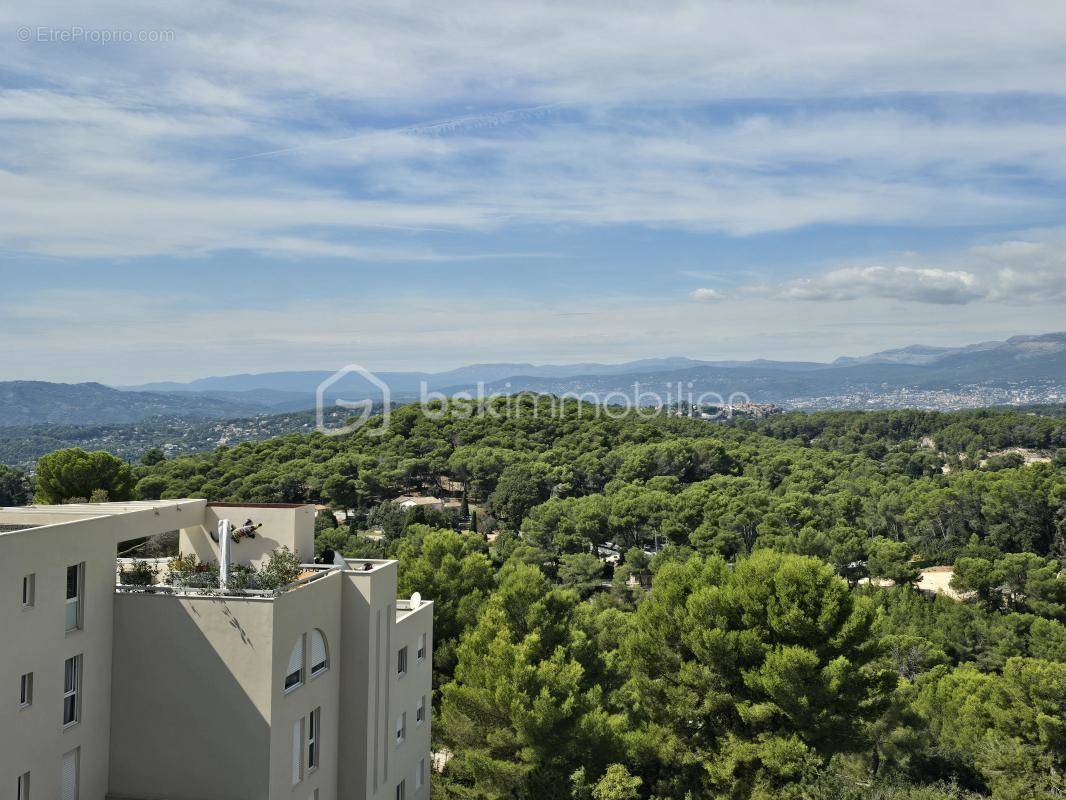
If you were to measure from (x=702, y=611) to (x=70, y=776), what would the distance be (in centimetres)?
1109

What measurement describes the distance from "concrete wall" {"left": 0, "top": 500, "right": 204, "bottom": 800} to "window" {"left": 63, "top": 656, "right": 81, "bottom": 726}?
55 mm

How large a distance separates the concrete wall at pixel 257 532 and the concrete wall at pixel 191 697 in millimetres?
2576

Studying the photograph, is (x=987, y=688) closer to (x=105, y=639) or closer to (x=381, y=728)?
(x=381, y=728)

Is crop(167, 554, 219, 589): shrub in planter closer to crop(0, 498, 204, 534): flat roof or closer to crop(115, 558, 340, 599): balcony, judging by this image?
crop(115, 558, 340, 599): balcony

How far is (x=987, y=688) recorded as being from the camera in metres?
20.3

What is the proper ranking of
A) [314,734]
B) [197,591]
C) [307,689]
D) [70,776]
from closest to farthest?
[70,776]
[197,591]
[307,689]
[314,734]

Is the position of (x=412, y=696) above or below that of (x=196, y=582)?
below

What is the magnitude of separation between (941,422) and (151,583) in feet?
341

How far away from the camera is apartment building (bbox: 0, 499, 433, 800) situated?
8438 millimetres

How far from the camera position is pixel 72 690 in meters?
9.12

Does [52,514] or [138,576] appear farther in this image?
[138,576]

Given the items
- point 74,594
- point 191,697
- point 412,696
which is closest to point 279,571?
point 191,697

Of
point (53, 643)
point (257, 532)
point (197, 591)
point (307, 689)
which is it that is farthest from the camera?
point (257, 532)

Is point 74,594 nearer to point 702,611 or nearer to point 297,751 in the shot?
point 297,751
